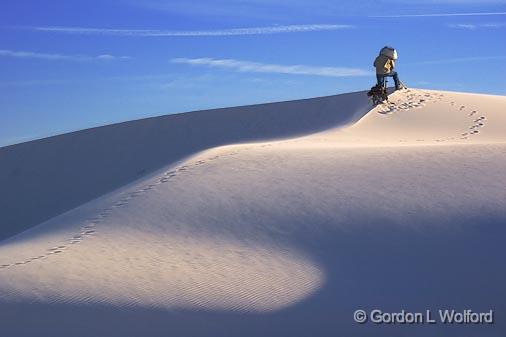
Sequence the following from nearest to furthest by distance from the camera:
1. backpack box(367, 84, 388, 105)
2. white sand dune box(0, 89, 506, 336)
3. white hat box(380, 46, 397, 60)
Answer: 1. white sand dune box(0, 89, 506, 336)
2. white hat box(380, 46, 397, 60)
3. backpack box(367, 84, 388, 105)

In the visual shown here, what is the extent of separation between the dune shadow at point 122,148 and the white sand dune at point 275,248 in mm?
7805

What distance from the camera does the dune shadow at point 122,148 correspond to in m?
20.5

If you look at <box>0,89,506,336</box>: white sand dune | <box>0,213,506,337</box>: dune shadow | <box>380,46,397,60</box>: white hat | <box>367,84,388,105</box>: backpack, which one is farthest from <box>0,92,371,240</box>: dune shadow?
<box>0,213,506,337</box>: dune shadow

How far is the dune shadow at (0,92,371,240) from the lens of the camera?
20484mm

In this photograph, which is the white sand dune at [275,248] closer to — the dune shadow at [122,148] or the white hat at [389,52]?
the white hat at [389,52]

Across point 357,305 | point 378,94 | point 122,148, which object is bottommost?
point 357,305

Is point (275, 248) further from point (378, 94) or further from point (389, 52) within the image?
point (378, 94)

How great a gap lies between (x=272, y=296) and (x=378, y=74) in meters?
11.9

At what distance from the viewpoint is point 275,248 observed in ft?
26.0

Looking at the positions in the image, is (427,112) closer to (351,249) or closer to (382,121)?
(382,121)

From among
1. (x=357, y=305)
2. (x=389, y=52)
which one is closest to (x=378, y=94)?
(x=389, y=52)

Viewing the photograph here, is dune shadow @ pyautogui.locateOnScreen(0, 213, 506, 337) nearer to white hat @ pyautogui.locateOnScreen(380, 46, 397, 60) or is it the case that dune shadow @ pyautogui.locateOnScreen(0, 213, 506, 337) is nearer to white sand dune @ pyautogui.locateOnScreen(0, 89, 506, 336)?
white sand dune @ pyautogui.locateOnScreen(0, 89, 506, 336)

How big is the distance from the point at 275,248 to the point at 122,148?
15540mm

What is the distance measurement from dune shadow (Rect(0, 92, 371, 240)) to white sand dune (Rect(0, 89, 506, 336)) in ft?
25.6
